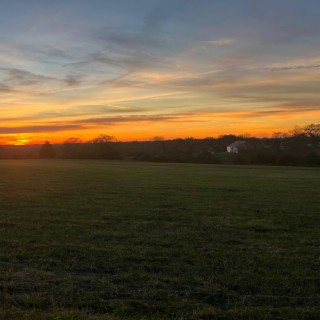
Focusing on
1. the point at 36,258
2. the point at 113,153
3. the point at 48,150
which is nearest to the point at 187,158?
the point at 113,153

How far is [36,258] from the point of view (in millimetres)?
9031

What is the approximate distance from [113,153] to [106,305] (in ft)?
333

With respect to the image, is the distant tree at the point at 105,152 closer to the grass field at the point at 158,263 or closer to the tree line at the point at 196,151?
the tree line at the point at 196,151

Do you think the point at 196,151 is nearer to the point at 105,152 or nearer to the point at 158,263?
the point at 105,152

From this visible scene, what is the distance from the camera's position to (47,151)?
362 ft

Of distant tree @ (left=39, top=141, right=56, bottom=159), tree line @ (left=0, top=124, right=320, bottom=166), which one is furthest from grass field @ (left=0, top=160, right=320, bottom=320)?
distant tree @ (left=39, top=141, right=56, bottom=159)

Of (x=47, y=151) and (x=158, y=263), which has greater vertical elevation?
(x=47, y=151)

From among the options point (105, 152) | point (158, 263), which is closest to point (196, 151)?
point (105, 152)


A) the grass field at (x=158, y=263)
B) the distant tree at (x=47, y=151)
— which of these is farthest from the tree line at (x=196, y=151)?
the grass field at (x=158, y=263)

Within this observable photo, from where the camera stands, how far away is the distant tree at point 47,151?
110m

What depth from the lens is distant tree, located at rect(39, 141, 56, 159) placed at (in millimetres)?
109887

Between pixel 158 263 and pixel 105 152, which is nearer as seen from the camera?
pixel 158 263

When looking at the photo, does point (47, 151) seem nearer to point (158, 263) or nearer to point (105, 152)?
point (105, 152)

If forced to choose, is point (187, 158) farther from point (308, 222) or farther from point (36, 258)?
point (36, 258)
